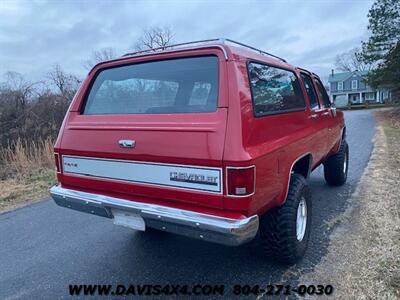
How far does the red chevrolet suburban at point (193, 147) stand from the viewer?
244 cm

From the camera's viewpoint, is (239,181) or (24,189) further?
(24,189)

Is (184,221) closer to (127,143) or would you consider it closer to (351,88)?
(127,143)

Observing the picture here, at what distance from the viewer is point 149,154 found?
269 cm

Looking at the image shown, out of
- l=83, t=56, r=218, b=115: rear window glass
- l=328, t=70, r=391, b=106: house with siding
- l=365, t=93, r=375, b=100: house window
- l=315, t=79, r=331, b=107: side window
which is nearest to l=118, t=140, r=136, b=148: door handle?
l=83, t=56, r=218, b=115: rear window glass

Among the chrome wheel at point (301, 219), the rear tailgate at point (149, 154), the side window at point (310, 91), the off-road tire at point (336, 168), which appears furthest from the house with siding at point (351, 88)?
the rear tailgate at point (149, 154)

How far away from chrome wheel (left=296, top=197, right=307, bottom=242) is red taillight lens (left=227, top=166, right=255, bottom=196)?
1086 mm

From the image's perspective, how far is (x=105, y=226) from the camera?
4426 millimetres

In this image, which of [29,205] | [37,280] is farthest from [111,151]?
[29,205]

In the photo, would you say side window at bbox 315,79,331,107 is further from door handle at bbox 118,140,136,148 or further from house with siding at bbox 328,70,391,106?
house with siding at bbox 328,70,391,106

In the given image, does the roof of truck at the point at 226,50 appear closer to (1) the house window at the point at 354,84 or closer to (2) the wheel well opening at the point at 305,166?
(2) the wheel well opening at the point at 305,166

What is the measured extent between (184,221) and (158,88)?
1263 mm

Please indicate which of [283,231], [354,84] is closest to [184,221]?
[283,231]

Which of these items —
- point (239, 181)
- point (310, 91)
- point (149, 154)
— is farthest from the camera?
point (310, 91)

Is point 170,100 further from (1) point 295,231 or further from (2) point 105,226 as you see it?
(2) point 105,226
